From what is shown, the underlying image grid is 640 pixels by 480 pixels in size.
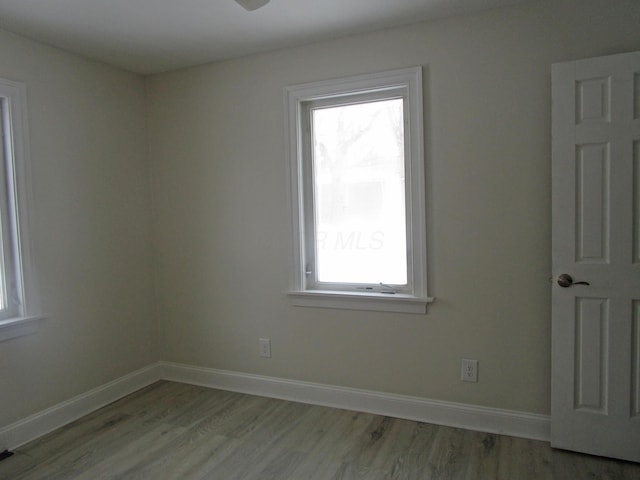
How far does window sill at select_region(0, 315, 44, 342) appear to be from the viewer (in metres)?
2.58

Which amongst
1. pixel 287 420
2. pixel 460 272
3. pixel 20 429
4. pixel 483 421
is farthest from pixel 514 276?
pixel 20 429

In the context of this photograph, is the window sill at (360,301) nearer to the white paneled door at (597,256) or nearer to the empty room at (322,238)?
the empty room at (322,238)

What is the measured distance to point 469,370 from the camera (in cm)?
270

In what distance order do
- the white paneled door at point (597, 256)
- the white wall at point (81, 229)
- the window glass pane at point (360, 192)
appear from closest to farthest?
1. the white paneled door at point (597, 256)
2. the white wall at point (81, 229)
3. the window glass pane at point (360, 192)

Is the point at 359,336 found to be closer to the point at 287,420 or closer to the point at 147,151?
the point at 287,420

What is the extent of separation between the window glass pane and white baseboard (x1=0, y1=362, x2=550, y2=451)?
773 millimetres

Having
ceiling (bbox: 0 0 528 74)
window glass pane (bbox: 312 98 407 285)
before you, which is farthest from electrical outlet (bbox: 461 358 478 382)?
ceiling (bbox: 0 0 528 74)

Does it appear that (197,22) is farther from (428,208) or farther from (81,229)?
(428,208)

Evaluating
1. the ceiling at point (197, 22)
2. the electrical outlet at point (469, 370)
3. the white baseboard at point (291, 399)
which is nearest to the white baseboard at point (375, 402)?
the white baseboard at point (291, 399)

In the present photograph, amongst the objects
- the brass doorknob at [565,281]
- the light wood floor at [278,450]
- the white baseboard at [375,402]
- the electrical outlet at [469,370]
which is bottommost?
the light wood floor at [278,450]

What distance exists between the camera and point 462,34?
2613 millimetres

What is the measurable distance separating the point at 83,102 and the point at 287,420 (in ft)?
8.36

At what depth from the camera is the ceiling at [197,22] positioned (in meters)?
2.41

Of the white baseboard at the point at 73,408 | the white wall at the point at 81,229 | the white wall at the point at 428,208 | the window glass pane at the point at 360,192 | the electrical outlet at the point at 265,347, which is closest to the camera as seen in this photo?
the white wall at the point at 428,208
